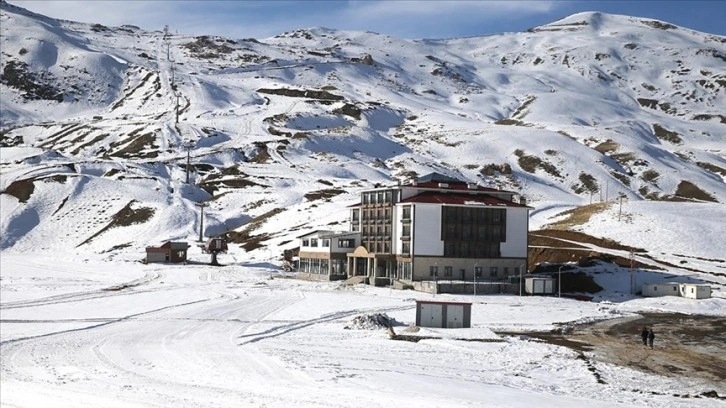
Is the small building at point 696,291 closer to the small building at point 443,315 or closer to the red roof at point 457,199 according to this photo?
the red roof at point 457,199

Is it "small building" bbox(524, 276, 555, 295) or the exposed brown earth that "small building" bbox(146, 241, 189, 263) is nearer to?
"small building" bbox(524, 276, 555, 295)

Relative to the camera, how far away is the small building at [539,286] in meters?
79.7

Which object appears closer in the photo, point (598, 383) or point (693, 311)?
point (598, 383)

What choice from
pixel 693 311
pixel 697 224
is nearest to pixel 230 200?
pixel 697 224

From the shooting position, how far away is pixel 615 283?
83938 millimetres

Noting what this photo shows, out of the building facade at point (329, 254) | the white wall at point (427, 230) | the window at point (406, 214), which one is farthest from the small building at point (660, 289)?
the building facade at point (329, 254)

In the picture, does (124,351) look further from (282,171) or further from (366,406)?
(282,171)

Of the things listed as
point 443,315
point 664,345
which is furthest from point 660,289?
point 443,315

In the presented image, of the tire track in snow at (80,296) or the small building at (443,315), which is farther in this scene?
the tire track in snow at (80,296)

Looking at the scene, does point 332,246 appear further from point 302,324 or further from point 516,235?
point 302,324

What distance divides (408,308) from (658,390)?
32.1 meters

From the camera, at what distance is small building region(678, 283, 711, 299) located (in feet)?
252

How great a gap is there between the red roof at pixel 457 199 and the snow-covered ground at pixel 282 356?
1719 centimetres

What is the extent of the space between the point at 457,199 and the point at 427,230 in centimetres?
550
